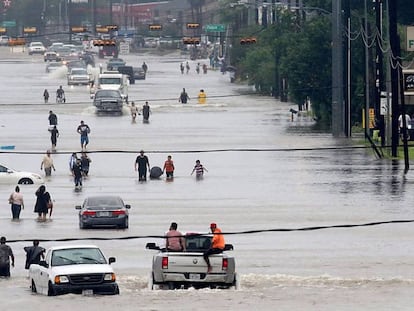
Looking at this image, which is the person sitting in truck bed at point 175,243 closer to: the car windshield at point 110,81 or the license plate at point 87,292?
the license plate at point 87,292

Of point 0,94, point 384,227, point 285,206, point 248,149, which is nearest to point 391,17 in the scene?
point 248,149

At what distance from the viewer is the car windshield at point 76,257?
3434 centimetres

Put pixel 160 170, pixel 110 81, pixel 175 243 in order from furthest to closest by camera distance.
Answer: pixel 110 81 → pixel 160 170 → pixel 175 243

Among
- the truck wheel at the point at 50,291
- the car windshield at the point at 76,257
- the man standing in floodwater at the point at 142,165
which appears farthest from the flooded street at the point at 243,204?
the car windshield at the point at 76,257

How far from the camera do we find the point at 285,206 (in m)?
52.5

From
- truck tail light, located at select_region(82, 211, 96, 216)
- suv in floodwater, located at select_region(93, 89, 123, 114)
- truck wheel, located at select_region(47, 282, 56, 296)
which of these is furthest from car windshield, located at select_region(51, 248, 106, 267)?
suv in floodwater, located at select_region(93, 89, 123, 114)

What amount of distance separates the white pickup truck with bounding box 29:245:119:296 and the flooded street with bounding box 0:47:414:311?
30 centimetres

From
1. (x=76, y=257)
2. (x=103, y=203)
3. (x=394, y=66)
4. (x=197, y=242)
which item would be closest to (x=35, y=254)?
(x=76, y=257)

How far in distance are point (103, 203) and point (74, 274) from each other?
1432 cm

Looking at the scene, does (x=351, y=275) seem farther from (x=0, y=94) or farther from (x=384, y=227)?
(x=0, y=94)

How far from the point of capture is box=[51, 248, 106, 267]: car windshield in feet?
113

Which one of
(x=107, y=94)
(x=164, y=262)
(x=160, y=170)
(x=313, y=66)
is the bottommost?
(x=160, y=170)

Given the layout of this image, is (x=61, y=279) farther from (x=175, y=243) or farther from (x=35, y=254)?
(x=35, y=254)

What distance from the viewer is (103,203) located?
4800 centimetres
